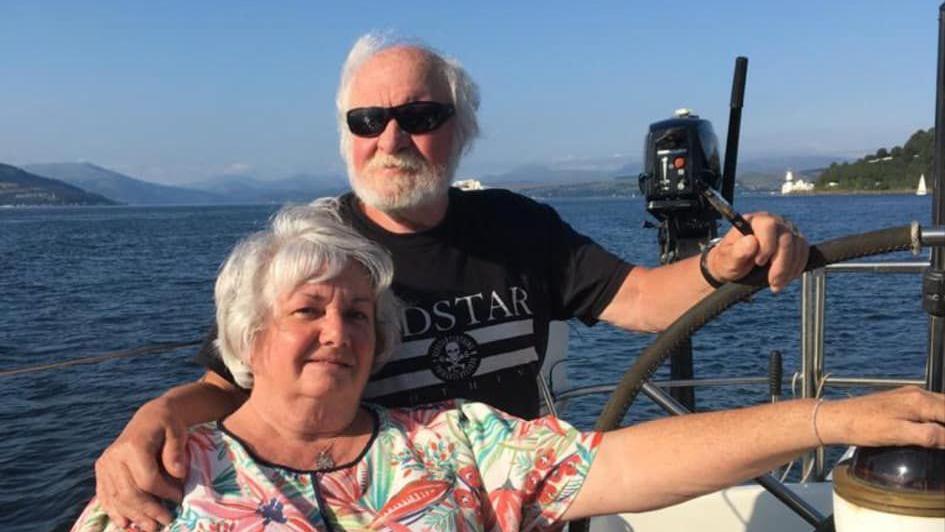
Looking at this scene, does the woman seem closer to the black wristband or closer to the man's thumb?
the man's thumb

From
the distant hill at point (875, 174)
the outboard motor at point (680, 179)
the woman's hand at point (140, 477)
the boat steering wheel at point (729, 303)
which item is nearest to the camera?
the boat steering wheel at point (729, 303)

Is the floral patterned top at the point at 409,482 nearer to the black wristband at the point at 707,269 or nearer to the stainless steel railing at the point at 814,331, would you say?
the black wristband at the point at 707,269

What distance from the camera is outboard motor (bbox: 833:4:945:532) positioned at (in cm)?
112

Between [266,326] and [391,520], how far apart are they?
1.53ft

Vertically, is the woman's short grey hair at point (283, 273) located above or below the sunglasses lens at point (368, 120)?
below

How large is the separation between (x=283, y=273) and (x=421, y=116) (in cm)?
57

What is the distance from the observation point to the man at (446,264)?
2.11 metres

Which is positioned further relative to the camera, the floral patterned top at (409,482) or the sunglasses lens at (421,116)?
the sunglasses lens at (421,116)

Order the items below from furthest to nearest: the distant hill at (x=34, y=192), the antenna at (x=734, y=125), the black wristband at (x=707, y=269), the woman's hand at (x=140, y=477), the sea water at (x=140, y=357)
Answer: the distant hill at (x=34, y=192), the sea water at (x=140, y=357), the antenna at (x=734, y=125), the black wristband at (x=707, y=269), the woman's hand at (x=140, y=477)

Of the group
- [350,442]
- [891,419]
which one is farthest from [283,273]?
[891,419]

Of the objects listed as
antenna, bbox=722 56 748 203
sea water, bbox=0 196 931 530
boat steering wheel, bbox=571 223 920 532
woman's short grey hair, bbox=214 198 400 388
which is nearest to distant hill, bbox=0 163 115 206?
sea water, bbox=0 196 931 530

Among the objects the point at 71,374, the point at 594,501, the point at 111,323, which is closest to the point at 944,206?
the point at 594,501

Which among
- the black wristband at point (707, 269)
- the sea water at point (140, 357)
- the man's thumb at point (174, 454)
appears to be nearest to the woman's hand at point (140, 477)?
the man's thumb at point (174, 454)

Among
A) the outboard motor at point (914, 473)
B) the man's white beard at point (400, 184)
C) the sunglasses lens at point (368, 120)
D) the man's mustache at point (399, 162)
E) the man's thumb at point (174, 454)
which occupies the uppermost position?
the sunglasses lens at point (368, 120)
